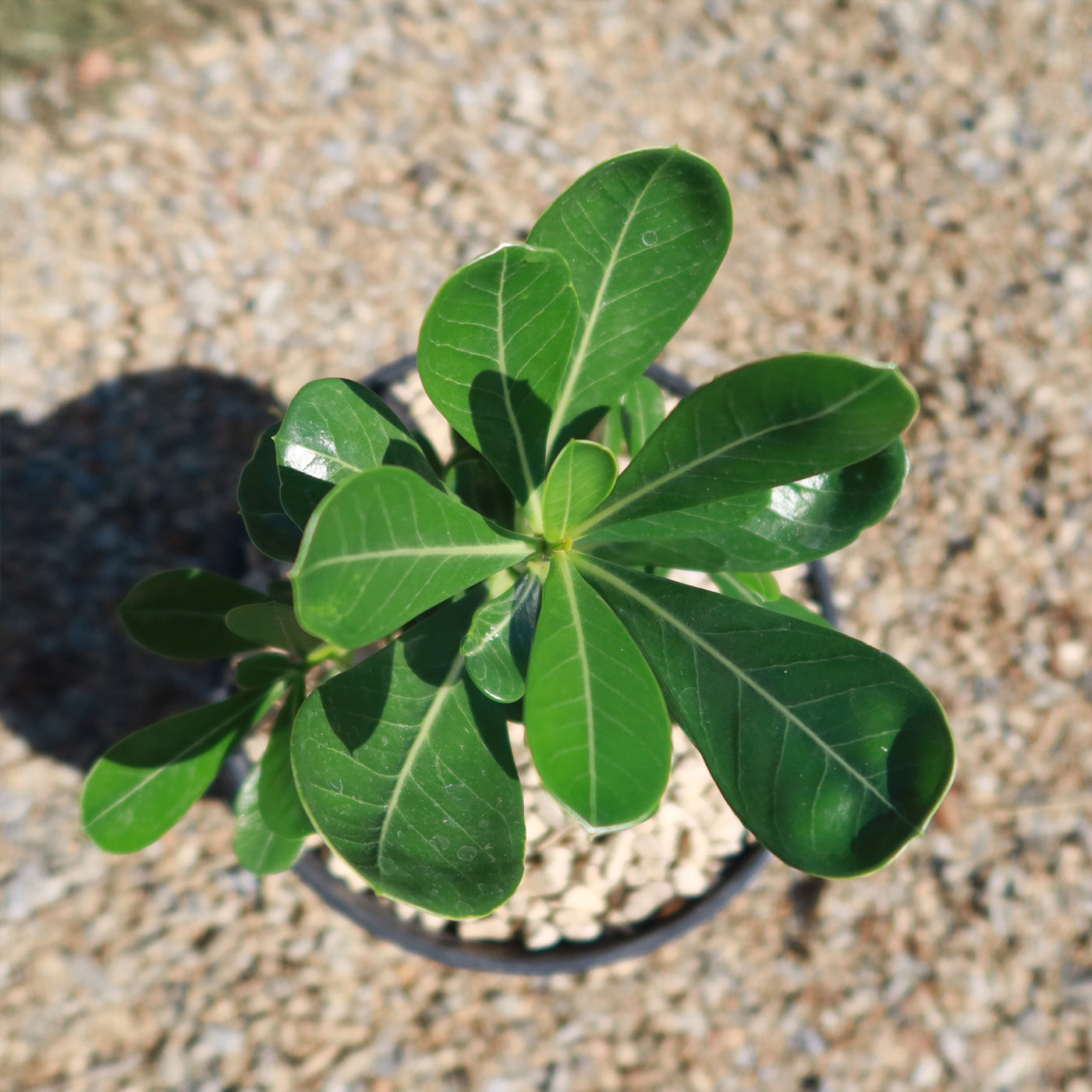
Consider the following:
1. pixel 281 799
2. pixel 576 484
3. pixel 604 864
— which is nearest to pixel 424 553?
pixel 576 484

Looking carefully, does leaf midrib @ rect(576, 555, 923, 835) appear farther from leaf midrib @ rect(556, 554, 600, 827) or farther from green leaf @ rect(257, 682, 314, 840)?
green leaf @ rect(257, 682, 314, 840)

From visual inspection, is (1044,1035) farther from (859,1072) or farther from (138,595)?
(138,595)

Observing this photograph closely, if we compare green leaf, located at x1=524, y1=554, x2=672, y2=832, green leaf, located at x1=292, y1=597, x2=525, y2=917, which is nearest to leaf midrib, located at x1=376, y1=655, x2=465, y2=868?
green leaf, located at x1=292, y1=597, x2=525, y2=917

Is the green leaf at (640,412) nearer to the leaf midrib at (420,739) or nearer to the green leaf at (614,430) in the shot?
the green leaf at (614,430)

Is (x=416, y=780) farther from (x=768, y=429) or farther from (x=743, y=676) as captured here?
(x=768, y=429)

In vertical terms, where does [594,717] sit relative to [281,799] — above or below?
above
